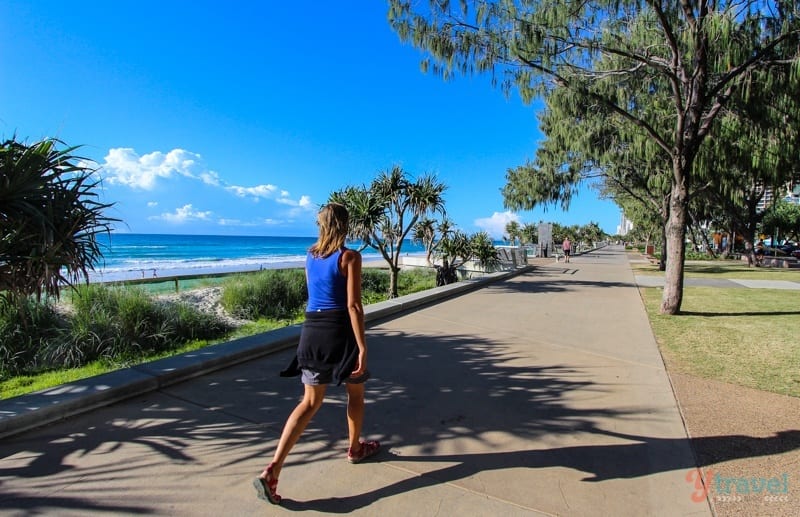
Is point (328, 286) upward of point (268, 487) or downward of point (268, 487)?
upward

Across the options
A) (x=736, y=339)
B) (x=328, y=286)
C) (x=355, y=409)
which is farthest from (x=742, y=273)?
(x=328, y=286)

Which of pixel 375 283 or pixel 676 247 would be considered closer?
pixel 676 247

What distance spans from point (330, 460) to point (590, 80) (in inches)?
341

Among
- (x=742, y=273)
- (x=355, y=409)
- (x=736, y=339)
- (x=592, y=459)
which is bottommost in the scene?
(x=592, y=459)

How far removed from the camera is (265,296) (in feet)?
37.8

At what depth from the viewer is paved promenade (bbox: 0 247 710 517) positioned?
100 inches

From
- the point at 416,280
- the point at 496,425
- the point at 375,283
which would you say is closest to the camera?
the point at 496,425

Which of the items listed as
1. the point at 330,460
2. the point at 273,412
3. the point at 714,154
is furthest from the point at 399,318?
the point at 714,154

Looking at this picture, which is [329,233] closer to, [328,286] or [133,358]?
[328,286]

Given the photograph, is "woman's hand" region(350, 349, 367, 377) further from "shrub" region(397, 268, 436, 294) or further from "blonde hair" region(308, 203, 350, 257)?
"shrub" region(397, 268, 436, 294)

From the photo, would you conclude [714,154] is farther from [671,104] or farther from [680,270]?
[680,270]

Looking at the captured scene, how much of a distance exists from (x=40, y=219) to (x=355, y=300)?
9.47ft

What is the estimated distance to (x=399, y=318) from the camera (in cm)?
841

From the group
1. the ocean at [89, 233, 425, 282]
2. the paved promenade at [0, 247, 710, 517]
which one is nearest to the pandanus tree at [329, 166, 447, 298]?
the ocean at [89, 233, 425, 282]
